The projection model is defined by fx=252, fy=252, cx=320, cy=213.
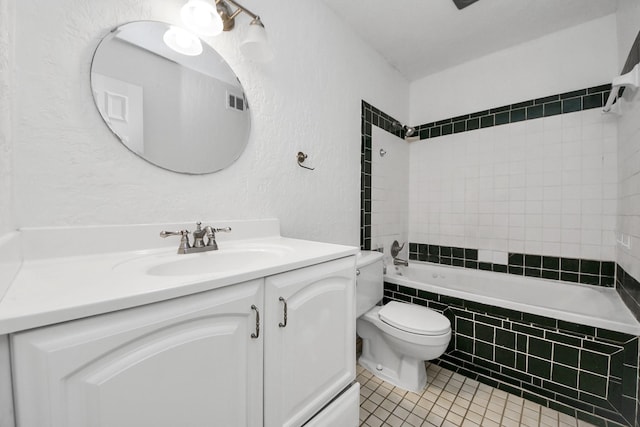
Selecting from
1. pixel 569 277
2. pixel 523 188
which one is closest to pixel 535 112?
pixel 523 188

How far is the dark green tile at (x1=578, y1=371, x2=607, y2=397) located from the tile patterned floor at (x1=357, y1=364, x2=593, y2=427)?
A: 0.57 ft

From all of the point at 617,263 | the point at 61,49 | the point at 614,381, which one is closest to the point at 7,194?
the point at 61,49

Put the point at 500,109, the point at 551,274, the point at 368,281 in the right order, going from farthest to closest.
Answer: the point at 500,109, the point at 551,274, the point at 368,281

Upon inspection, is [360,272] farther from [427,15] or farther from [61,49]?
[427,15]

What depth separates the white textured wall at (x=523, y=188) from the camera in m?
1.84

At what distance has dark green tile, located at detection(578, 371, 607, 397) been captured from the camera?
4.27ft

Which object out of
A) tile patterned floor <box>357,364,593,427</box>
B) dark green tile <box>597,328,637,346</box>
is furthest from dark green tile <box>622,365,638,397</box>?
tile patterned floor <box>357,364,593,427</box>

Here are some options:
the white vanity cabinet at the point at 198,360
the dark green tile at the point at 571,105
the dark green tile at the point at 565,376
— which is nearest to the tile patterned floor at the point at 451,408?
the dark green tile at the point at 565,376

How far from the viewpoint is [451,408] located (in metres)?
1.42

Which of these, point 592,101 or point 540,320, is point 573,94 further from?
point 540,320

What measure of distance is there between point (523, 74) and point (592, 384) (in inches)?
87.8

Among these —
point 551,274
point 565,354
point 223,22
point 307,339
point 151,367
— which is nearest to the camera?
point 151,367

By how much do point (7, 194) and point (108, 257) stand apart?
11.4 inches

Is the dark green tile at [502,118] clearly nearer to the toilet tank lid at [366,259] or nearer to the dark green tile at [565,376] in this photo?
the toilet tank lid at [366,259]
